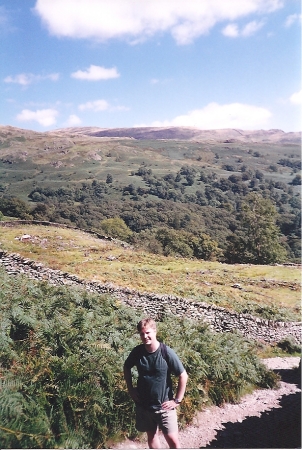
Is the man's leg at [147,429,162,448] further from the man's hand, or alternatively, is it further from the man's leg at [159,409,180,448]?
the man's hand

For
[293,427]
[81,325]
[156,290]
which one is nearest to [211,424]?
[293,427]

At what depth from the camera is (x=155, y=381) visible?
4.25 m

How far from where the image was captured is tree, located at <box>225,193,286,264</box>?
137 ft

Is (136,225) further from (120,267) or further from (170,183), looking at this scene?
(120,267)

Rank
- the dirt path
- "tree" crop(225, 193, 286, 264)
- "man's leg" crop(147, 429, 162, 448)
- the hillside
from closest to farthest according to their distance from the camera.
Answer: "man's leg" crop(147, 429, 162, 448) → the dirt path → the hillside → "tree" crop(225, 193, 286, 264)

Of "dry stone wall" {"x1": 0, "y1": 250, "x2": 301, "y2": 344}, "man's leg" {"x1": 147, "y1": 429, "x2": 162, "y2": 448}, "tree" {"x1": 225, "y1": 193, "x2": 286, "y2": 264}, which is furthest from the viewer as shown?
"tree" {"x1": 225, "y1": 193, "x2": 286, "y2": 264}

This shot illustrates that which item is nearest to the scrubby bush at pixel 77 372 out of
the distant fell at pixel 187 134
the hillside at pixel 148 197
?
the hillside at pixel 148 197

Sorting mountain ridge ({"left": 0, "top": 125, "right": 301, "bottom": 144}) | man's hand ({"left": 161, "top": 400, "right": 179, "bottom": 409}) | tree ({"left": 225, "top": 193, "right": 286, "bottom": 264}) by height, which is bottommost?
tree ({"left": 225, "top": 193, "right": 286, "bottom": 264})

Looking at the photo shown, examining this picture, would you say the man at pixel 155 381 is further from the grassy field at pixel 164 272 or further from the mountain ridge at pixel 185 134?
the mountain ridge at pixel 185 134

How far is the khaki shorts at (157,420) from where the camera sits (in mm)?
4332

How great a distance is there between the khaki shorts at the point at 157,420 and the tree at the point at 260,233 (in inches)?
1561

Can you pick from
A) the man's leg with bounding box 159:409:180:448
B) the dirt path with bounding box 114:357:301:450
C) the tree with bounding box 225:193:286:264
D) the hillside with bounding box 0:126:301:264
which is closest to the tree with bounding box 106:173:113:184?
the hillside with bounding box 0:126:301:264

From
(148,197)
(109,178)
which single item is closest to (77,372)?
(109,178)

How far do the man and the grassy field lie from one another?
14.3m
